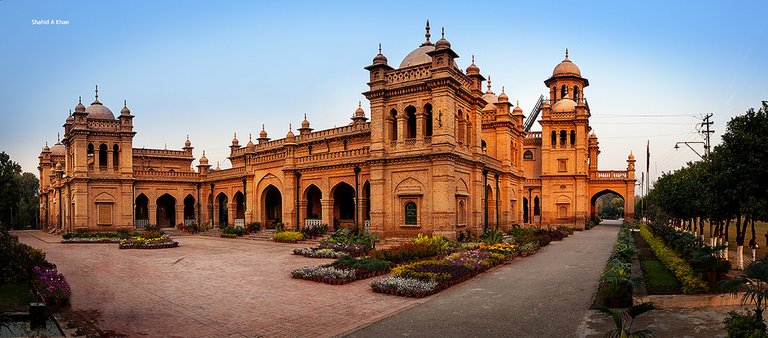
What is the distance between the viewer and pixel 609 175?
49.5 m

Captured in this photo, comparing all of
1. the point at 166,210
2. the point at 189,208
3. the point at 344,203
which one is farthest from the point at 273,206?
the point at 166,210

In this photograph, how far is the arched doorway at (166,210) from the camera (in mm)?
48375

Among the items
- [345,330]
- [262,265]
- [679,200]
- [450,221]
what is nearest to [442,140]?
[450,221]

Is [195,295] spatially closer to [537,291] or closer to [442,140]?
[537,291]

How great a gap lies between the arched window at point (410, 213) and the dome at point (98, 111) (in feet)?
97.3

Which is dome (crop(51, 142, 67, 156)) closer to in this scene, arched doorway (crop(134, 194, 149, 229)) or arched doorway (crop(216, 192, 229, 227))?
arched doorway (crop(134, 194, 149, 229))

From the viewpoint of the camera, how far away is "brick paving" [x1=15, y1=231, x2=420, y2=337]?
1067cm

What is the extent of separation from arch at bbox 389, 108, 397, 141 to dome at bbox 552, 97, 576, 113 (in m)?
25.1

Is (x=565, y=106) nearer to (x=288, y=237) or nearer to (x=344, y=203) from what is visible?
(x=344, y=203)

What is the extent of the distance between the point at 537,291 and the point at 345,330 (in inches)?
253

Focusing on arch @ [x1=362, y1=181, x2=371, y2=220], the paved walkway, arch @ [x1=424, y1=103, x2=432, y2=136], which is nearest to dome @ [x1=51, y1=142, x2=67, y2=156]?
arch @ [x1=362, y1=181, x2=371, y2=220]

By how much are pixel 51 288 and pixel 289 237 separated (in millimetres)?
17345

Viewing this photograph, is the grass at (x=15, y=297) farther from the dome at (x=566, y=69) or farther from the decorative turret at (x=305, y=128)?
the dome at (x=566, y=69)

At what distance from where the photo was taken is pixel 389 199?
90.2 ft
